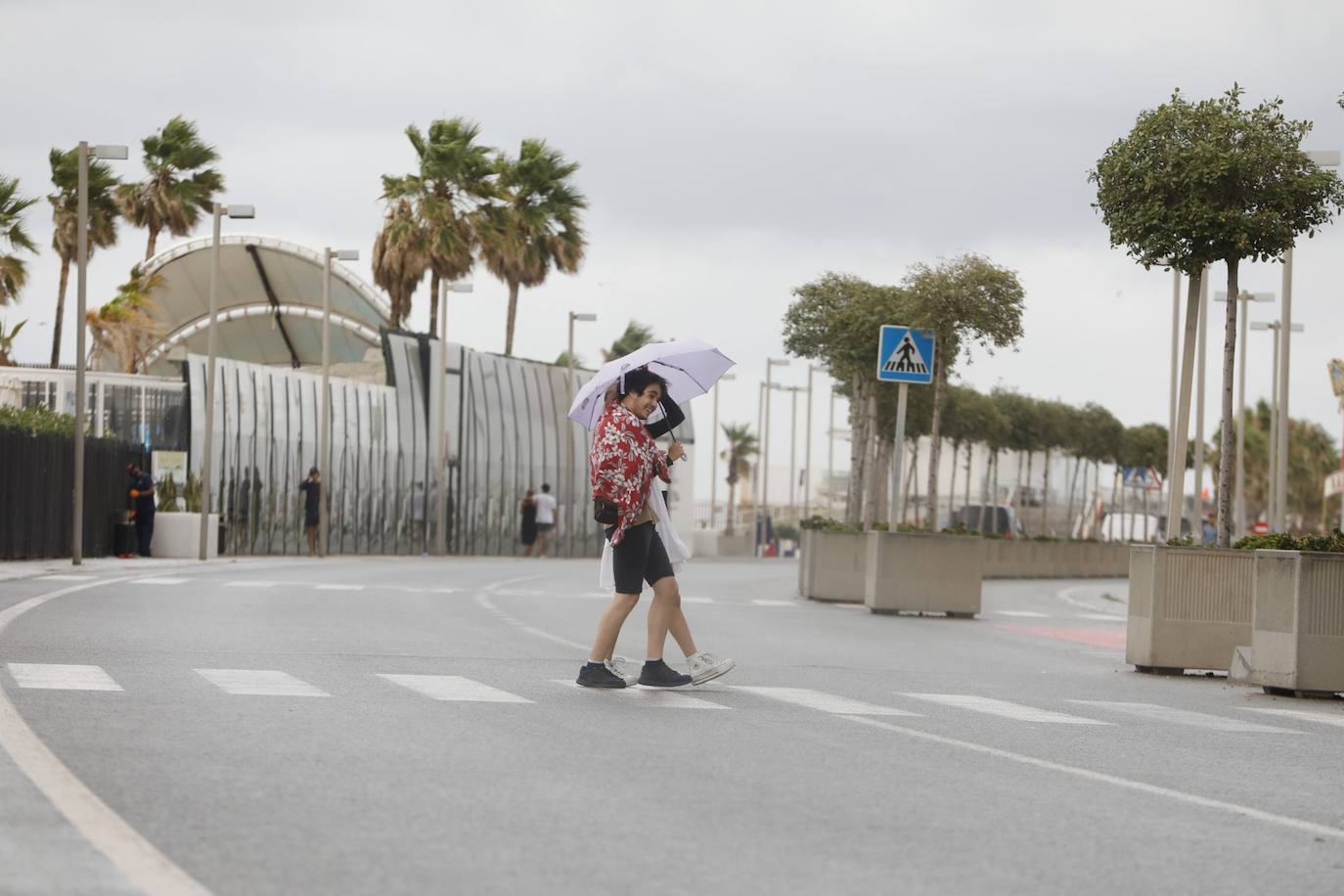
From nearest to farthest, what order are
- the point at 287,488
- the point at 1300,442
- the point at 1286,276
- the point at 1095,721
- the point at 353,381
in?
1. the point at 1095,721
2. the point at 1286,276
3. the point at 287,488
4. the point at 353,381
5. the point at 1300,442

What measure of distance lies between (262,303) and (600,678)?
57324mm

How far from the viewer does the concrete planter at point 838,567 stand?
29.0 metres

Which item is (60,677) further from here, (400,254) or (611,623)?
(400,254)

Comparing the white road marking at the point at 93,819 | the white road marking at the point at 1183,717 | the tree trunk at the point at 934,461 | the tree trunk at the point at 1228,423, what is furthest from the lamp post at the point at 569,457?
the white road marking at the point at 93,819

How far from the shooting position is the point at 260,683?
1090cm

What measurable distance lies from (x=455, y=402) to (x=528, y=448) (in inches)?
182

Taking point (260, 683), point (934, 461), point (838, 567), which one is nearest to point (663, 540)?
point (260, 683)

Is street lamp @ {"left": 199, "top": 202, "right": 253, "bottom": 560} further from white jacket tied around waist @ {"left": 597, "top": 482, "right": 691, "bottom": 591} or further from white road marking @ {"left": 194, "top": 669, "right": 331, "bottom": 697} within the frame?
white jacket tied around waist @ {"left": 597, "top": 482, "right": 691, "bottom": 591}

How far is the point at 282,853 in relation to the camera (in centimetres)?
557

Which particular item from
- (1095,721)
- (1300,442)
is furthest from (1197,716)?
(1300,442)

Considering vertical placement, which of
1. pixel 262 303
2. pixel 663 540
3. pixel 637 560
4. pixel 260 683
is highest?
pixel 262 303

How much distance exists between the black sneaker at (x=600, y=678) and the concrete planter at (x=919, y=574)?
14417mm

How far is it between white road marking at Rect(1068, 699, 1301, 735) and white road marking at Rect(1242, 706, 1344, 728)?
0.61 meters

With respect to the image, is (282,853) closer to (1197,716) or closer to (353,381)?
(1197,716)
